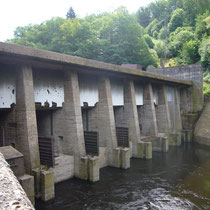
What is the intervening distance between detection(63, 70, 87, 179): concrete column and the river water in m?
1.16

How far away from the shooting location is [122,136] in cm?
1436

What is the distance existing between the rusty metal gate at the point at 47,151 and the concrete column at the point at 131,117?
766 centimetres

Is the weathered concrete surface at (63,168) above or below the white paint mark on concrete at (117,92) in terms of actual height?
below

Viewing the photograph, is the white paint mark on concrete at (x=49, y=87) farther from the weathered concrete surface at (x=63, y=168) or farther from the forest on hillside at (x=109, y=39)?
the forest on hillside at (x=109, y=39)

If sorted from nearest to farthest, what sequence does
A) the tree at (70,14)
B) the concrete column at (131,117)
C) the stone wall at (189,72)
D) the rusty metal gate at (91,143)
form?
1. the rusty metal gate at (91,143)
2. the concrete column at (131,117)
3. the stone wall at (189,72)
4. the tree at (70,14)

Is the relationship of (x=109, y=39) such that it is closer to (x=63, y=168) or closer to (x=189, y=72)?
(x=189, y=72)

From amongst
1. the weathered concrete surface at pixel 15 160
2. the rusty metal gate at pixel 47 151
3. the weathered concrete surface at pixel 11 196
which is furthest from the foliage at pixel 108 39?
the weathered concrete surface at pixel 11 196

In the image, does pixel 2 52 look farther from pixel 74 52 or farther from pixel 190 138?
pixel 74 52

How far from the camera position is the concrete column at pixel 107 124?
44.4 feet

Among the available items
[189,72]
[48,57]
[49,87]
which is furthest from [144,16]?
[48,57]

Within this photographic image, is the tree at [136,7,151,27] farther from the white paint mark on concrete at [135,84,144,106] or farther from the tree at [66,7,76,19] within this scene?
the white paint mark on concrete at [135,84,144,106]

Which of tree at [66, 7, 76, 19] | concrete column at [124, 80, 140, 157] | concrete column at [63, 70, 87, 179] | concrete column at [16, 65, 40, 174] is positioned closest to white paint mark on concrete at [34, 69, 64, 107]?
concrete column at [63, 70, 87, 179]

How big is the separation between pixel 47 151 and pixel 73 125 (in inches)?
84.3

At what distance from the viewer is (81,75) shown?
44.6ft
